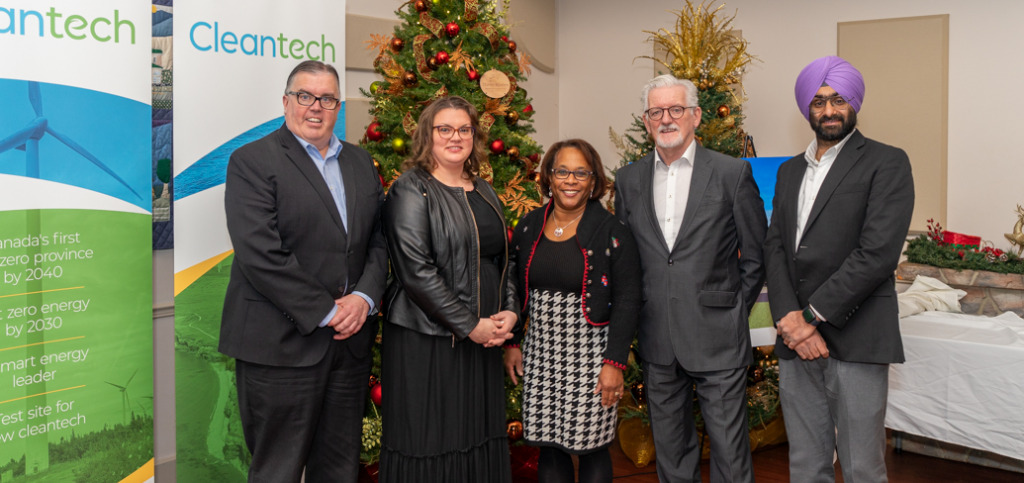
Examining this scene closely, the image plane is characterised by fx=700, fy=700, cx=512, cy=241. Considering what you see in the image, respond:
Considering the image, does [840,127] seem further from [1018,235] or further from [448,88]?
[1018,235]

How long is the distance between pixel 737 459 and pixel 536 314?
88 centimetres

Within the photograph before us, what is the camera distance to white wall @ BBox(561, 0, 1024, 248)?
193 inches

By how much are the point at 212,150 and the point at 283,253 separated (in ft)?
2.75

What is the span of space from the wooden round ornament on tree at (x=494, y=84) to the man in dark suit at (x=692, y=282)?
0.97 metres

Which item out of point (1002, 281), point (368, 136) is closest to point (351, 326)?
point (368, 136)

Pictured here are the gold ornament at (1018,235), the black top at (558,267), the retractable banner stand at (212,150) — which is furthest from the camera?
the gold ornament at (1018,235)

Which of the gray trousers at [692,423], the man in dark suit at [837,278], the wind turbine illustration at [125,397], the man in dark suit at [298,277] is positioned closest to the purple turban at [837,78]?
the man in dark suit at [837,278]

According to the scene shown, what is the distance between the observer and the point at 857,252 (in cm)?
223

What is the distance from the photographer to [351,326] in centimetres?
234

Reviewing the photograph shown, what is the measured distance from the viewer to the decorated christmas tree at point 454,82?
342 cm

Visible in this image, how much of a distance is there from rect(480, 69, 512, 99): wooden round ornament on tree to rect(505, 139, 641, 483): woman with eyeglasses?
2.99 ft

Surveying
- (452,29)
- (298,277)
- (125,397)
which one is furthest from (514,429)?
(452,29)

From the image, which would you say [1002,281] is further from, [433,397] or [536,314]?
[433,397]

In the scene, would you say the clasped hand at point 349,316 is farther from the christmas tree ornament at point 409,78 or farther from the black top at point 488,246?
the christmas tree ornament at point 409,78
